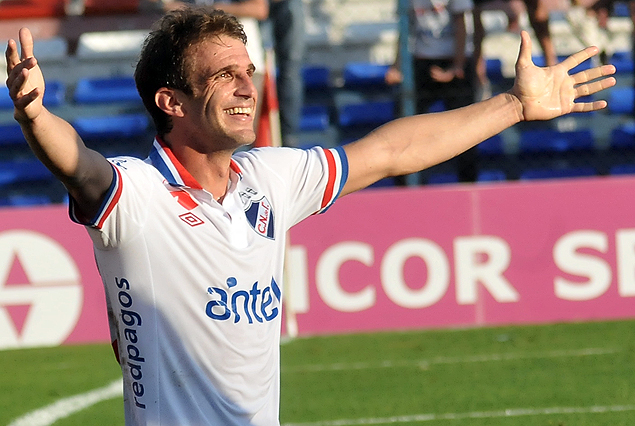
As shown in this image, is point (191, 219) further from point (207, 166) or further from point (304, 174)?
point (304, 174)

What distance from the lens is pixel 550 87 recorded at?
144 inches

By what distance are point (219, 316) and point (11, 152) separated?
9.10 meters

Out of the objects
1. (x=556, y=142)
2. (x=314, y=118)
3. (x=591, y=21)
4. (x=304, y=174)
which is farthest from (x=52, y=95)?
(x=304, y=174)

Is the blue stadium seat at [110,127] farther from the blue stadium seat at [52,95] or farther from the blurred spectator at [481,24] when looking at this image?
the blurred spectator at [481,24]

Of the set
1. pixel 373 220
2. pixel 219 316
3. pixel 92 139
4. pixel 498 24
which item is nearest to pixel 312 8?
pixel 498 24

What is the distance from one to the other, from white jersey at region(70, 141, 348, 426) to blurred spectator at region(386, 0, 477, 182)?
6838 mm

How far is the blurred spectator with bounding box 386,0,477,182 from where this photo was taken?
9.78 metres

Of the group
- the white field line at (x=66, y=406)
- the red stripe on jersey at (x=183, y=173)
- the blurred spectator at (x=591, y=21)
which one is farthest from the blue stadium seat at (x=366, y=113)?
the red stripe on jersey at (x=183, y=173)

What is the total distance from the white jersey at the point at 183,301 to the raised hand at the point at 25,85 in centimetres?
36

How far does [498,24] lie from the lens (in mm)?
12211

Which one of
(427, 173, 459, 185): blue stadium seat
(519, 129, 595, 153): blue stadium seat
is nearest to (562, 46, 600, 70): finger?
(427, 173, 459, 185): blue stadium seat

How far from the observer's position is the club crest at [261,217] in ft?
10.5

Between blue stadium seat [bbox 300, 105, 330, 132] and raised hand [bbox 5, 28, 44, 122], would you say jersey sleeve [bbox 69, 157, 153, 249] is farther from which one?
blue stadium seat [bbox 300, 105, 330, 132]

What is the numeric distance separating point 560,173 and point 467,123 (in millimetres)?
7308
